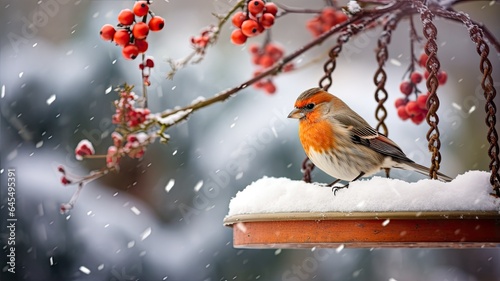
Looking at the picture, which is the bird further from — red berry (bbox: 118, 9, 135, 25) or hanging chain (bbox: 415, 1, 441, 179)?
red berry (bbox: 118, 9, 135, 25)

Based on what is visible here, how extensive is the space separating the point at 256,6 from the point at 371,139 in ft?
1.71

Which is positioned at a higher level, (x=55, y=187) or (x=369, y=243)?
(x=369, y=243)

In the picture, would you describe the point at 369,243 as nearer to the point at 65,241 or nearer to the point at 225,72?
the point at 65,241

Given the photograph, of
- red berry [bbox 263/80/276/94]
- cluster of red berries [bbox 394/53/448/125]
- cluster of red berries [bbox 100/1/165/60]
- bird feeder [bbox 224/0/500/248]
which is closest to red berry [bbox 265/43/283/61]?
red berry [bbox 263/80/276/94]

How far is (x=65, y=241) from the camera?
350cm

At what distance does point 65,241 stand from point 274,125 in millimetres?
1303

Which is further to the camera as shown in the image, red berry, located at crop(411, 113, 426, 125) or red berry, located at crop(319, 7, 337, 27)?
red berry, located at crop(319, 7, 337, 27)

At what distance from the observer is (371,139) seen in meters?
2.01

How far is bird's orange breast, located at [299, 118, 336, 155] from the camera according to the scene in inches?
77.8

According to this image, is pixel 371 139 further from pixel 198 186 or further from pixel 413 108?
pixel 198 186

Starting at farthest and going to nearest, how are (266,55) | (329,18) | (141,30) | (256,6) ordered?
(266,55) → (329,18) → (256,6) → (141,30)

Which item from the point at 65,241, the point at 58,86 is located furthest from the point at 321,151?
the point at 58,86

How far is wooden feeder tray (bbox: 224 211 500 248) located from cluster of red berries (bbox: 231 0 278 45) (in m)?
0.59

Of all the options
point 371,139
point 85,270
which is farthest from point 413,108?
point 85,270
